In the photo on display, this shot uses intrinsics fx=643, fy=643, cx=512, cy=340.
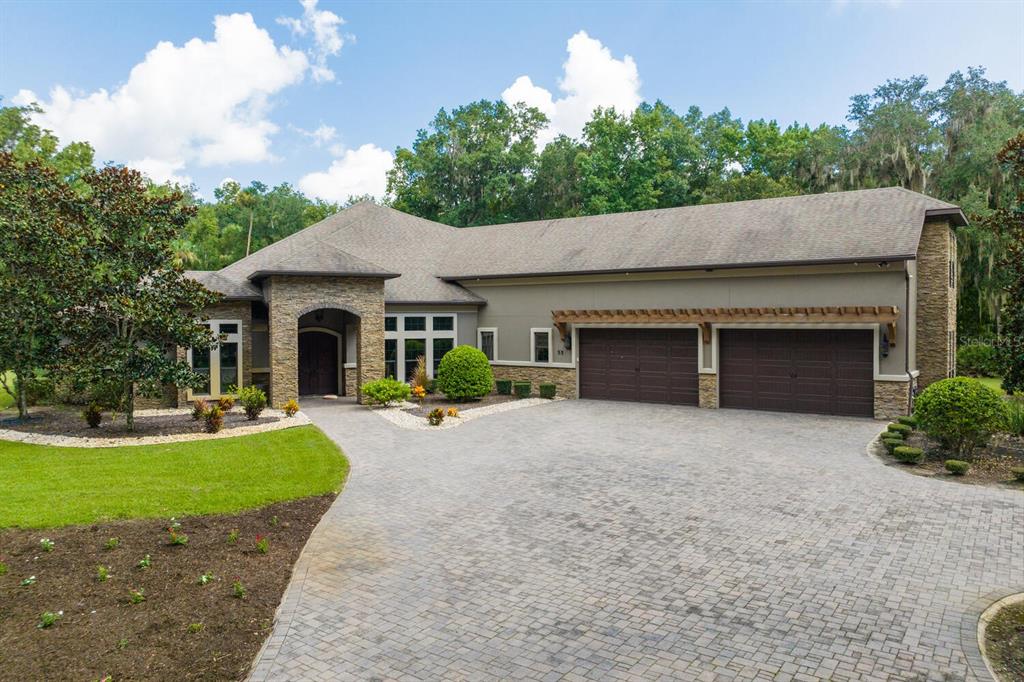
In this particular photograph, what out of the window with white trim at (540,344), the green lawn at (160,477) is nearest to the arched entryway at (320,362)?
the window with white trim at (540,344)

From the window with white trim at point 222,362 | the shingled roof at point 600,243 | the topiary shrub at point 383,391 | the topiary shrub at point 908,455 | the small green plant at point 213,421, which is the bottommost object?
the topiary shrub at point 908,455

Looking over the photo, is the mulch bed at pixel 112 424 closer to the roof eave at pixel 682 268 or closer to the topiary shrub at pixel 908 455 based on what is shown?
the roof eave at pixel 682 268

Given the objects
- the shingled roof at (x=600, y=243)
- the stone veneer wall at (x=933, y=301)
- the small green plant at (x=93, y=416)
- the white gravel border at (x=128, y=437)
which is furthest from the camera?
the stone veneer wall at (x=933, y=301)

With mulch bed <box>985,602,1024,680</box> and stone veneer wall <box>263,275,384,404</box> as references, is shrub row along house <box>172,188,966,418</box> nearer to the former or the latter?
stone veneer wall <box>263,275,384,404</box>

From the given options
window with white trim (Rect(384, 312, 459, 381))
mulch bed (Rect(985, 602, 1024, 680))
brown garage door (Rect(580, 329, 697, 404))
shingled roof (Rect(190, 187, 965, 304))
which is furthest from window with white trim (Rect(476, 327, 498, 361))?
mulch bed (Rect(985, 602, 1024, 680))

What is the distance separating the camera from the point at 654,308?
21.4 m

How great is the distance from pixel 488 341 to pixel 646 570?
18167 millimetres

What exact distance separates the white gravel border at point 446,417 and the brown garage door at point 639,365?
1.66 meters

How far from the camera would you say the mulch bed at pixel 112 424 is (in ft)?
50.8

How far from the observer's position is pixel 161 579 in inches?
276

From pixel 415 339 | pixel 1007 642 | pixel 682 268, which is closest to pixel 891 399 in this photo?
pixel 682 268

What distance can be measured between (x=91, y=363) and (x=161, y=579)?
9.94m

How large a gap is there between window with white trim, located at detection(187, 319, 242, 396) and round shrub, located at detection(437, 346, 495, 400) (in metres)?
6.64

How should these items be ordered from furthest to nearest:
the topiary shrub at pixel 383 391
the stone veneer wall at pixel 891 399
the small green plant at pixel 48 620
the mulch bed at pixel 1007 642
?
the topiary shrub at pixel 383 391 < the stone veneer wall at pixel 891 399 < the small green plant at pixel 48 620 < the mulch bed at pixel 1007 642
